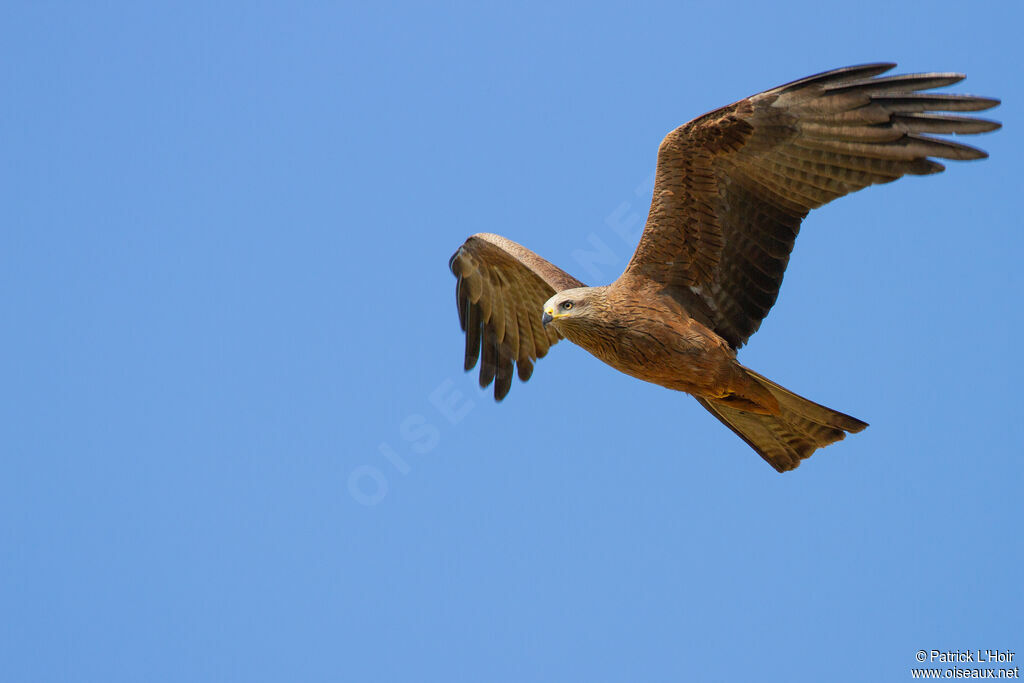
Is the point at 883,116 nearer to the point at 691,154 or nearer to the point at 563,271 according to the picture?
the point at 691,154

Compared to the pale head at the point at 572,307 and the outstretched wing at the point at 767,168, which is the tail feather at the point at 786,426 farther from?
the pale head at the point at 572,307

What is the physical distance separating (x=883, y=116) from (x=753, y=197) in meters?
1.07

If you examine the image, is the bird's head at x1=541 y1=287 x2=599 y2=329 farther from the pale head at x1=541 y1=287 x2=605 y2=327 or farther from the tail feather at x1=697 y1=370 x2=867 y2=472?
the tail feather at x1=697 y1=370 x2=867 y2=472

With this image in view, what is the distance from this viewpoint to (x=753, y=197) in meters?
8.34

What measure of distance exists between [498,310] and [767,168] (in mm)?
3383

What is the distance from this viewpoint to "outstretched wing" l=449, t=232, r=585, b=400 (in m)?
10.7

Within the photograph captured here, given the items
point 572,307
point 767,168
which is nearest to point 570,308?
point 572,307

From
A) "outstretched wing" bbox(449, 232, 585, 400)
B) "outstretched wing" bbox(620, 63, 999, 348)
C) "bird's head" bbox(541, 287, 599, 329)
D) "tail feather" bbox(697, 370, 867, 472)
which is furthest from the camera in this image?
"outstretched wing" bbox(449, 232, 585, 400)

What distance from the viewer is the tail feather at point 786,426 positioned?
8453mm

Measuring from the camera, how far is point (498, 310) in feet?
35.6

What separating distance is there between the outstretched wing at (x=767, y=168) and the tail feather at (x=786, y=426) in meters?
0.59

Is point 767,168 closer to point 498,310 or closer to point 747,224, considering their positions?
point 747,224

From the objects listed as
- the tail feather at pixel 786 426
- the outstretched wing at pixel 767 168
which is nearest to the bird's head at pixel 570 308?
the outstretched wing at pixel 767 168

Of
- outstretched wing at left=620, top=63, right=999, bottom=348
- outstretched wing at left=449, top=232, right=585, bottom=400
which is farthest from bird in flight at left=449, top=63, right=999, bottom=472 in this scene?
outstretched wing at left=449, top=232, right=585, bottom=400
